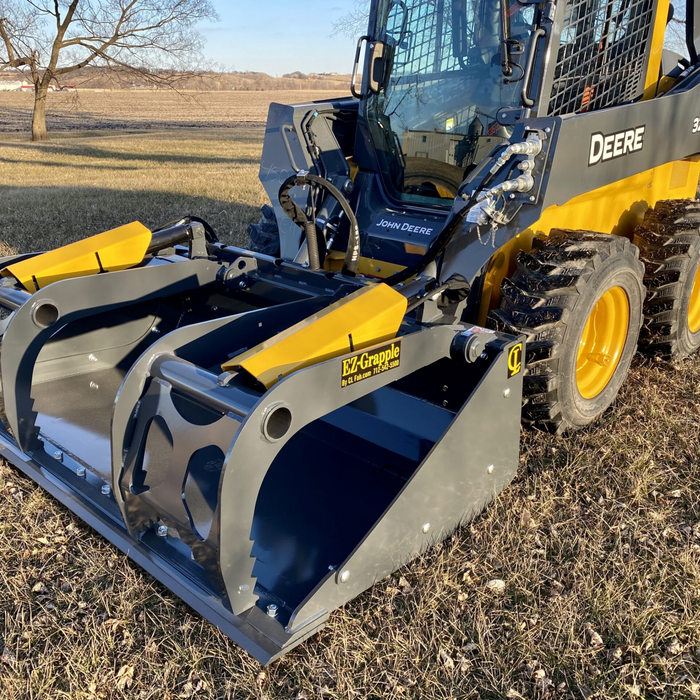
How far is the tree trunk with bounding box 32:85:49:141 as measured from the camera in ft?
73.3

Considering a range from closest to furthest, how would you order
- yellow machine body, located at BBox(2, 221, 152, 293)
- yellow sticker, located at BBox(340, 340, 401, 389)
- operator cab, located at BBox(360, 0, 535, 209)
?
1. yellow sticker, located at BBox(340, 340, 401, 389)
2. yellow machine body, located at BBox(2, 221, 152, 293)
3. operator cab, located at BBox(360, 0, 535, 209)

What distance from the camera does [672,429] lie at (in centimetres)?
371

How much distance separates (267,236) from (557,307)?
247 cm

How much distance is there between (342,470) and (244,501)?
98cm

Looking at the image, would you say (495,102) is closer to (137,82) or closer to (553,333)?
(553,333)

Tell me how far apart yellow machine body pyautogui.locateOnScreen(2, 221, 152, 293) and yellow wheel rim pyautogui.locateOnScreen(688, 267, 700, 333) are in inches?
136

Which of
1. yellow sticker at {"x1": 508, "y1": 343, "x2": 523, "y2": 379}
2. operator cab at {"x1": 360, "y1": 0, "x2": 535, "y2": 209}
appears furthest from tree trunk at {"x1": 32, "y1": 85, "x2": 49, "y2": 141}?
yellow sticker at {"x1": 508, "y1": 343, "x2": 523, "y2": 379}

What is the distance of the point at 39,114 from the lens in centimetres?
2259

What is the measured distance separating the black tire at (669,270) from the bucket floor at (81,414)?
3.08m

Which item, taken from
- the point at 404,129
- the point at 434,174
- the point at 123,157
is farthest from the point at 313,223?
the point at 123,157

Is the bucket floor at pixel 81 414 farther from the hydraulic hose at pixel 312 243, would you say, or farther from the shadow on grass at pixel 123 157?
the shadow on grass at pixel 123 157

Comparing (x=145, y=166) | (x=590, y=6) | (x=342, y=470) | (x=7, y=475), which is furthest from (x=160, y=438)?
(x=145, y=166)

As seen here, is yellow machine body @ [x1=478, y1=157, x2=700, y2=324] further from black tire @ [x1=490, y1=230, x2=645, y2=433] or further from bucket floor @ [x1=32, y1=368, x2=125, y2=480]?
bucket floor @ [x1=32, y1=368, x2=125, y2=480]

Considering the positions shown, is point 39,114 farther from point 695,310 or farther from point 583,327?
point 583,327
